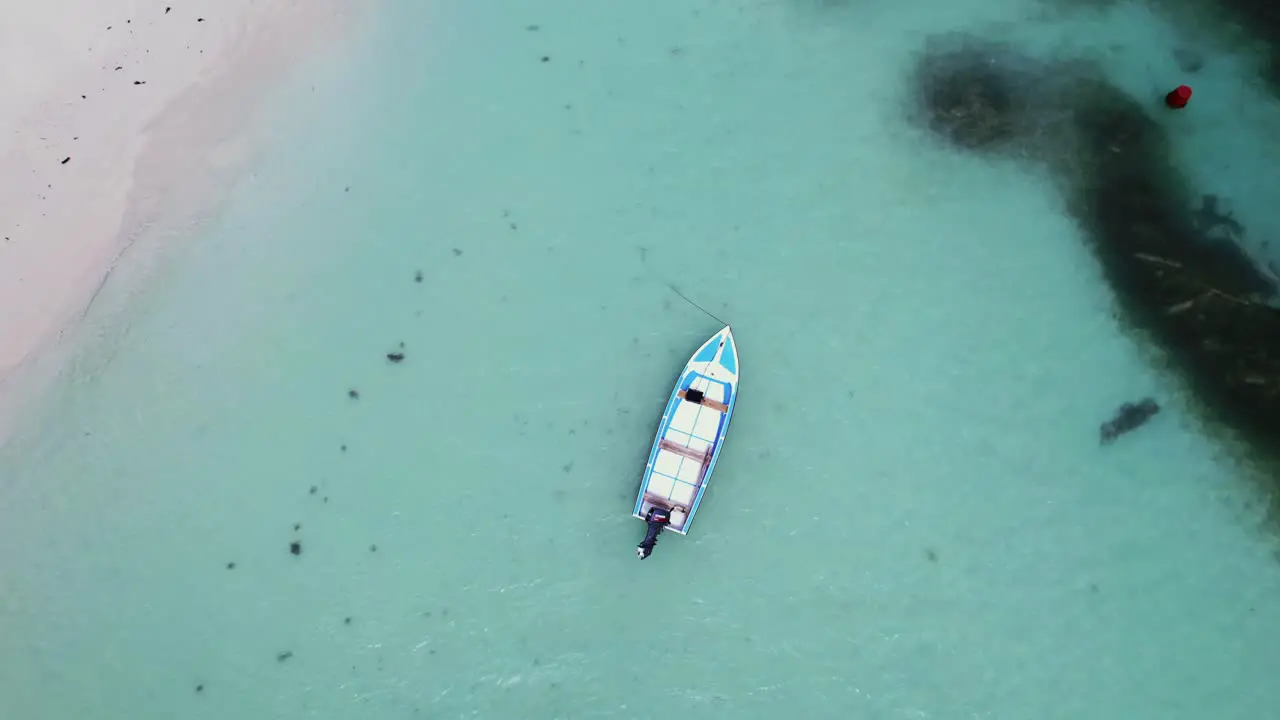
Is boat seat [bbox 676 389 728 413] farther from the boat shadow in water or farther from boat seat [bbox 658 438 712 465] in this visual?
the boat shadow in water

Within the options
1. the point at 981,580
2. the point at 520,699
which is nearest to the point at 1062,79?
the point at 981,580

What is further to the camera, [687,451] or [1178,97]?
[1178,97]

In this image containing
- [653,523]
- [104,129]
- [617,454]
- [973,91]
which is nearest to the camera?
[653,523]

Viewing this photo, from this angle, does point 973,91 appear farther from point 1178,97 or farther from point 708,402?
point 708,402

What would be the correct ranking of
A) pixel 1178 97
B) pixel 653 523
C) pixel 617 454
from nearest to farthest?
pixel 653 523 < pixel 617 454 < pixel 1178 97

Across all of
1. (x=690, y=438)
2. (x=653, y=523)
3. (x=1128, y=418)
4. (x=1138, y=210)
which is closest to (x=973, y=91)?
(x=1138, y=210)

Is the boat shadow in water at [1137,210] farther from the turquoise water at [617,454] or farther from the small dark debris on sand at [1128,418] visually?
the small dark debris on sand at [1128,418]

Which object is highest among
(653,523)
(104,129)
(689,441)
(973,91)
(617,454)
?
(104,129)
